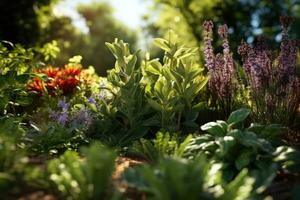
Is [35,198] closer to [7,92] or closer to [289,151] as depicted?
[289,151]

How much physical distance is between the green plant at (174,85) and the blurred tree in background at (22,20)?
685 cm

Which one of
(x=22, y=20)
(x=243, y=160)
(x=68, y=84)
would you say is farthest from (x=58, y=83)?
(x=22, y=20)

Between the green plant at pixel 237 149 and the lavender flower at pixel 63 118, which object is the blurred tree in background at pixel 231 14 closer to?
the lavender flower at pixel 63 118

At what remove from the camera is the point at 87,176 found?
2.47 m

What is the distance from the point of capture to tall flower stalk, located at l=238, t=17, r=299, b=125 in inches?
158

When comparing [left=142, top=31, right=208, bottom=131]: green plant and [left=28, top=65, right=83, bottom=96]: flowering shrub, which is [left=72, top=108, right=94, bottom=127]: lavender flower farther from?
[left=28, top=65, right=83, bottom=96]: flowering shrub

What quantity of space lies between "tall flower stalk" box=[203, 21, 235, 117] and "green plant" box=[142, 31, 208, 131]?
0.14 meters

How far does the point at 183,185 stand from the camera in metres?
2.23

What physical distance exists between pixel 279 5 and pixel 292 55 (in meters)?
12.2

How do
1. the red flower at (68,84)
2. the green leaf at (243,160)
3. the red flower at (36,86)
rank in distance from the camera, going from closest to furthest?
the green leaf at (243,160) → the red flower at (36,86) → the red flower at (68,84)

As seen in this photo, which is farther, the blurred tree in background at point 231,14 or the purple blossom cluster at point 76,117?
the blurred tree in background at point 231,14

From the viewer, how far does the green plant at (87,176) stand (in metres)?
2.36

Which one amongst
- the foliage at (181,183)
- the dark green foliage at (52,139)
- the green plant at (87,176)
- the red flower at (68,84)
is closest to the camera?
the foliage at (181,183)

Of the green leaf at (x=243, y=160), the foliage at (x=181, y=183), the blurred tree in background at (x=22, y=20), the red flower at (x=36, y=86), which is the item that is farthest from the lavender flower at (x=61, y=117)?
the blurred tree in background at (x=22, y=20)
